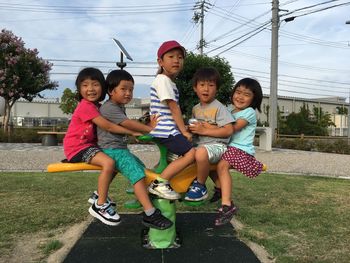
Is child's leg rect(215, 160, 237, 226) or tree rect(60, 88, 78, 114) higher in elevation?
tree rect(60, 88, 78, 114)

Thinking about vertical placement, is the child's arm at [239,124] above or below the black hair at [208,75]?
below

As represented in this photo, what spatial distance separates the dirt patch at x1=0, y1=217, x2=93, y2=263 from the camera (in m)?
3.64

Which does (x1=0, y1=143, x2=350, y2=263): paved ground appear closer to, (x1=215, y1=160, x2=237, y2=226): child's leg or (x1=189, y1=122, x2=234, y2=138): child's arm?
(x1=215, y1=160, x2=237, y2=226): child's leg

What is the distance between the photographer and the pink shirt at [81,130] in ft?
11.8

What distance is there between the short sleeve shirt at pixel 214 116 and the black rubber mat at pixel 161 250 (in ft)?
3.08

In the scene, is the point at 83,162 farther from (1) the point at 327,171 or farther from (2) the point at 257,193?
(1) the point at 327,171

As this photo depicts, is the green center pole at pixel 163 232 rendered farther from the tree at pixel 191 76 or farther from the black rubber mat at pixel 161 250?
the tree at pixel 191 76

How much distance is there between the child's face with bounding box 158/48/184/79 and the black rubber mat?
4.93ft

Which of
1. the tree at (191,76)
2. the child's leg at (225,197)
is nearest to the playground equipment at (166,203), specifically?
the child's leg at (225,197)

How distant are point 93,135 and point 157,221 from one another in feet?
3.07

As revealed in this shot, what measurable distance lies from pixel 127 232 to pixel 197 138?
1.26 metres

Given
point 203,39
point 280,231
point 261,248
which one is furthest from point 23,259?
point 203,39

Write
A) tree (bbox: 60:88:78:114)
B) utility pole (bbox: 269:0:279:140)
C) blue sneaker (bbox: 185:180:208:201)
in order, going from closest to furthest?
blue sneaker (bbox: 185:180:208:201), utility pole (bbox: 269:0:279:140), tree (bbox: 60:88:78:114)

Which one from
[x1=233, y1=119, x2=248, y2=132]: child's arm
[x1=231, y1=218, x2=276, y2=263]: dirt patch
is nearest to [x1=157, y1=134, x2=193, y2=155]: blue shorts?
[x1=233, y1=119, x2=248, y2=132]: child's arm
